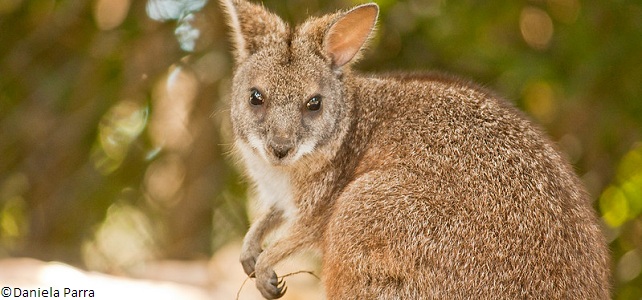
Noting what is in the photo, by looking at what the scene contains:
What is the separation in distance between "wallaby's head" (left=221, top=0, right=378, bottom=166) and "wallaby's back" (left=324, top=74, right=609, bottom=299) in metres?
0.50

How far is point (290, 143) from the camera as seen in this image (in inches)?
245

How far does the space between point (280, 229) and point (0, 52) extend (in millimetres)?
5824

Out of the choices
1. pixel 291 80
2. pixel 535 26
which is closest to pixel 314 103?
pixel 291 80

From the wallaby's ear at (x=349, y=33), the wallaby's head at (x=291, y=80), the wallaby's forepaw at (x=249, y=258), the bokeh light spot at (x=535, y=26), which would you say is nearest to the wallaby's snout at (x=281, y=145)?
the wallaby's head at (x=291, y=80)

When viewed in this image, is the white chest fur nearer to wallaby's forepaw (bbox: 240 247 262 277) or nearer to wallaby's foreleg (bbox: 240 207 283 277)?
wallaby's foreleg (bbox: 240 207 283 277)

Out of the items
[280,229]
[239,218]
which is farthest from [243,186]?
[280,229]

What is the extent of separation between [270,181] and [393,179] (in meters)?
1.27

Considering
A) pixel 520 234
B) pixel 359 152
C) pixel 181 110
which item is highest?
pixel 181 110

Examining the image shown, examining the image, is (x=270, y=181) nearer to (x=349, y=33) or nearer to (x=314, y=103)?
(x=314, y=103)

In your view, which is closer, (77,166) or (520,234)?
(520,234)

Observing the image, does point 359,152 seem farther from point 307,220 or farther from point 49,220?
point 49,220

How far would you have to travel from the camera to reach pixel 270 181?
6859mm

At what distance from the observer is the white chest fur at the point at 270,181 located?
6711 millimetres

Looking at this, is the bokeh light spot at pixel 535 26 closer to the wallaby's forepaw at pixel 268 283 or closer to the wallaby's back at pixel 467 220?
the wallaby's back at pixel 467 220
